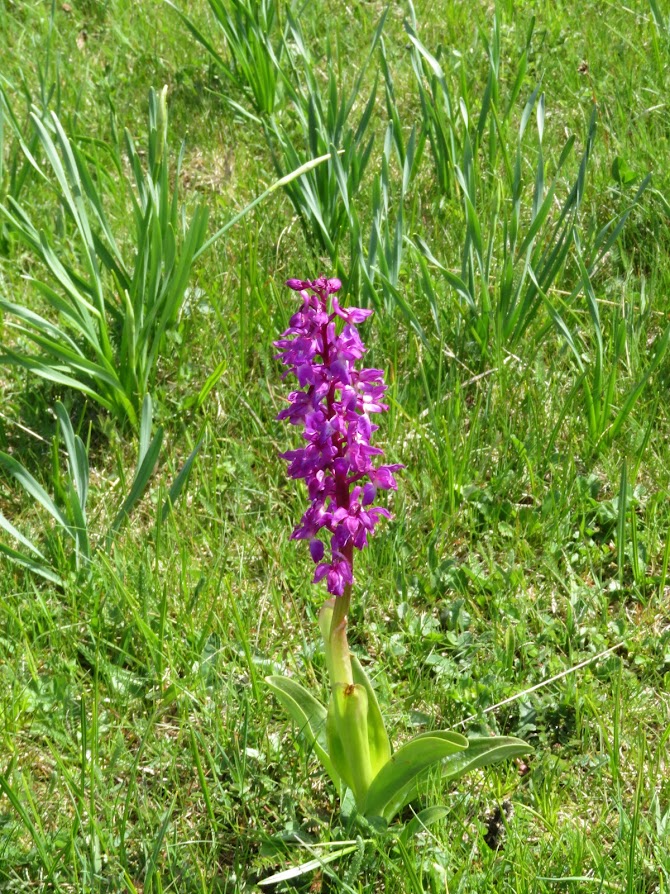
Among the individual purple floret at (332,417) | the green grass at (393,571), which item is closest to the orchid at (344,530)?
the individual purple floret at (332,417)

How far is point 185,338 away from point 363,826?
157 cm

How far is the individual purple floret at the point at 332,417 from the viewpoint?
4.57 feet

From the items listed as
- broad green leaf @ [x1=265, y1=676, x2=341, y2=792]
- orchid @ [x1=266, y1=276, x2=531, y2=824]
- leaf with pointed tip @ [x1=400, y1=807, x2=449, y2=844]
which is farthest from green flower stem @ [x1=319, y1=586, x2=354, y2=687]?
leaf with pointed tip @ [x1=400, y1=807, x2=449, y2=844]

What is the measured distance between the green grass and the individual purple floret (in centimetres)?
50

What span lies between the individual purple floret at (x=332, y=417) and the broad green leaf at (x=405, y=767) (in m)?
0.28

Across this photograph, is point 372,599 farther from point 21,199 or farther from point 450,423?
point 21,199

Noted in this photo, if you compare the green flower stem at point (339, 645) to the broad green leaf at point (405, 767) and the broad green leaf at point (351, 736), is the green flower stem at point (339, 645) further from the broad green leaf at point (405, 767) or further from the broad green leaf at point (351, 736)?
the broad green leaf at point (405, 767)

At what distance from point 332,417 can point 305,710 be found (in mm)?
610

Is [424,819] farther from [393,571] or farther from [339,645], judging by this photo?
[393,571]

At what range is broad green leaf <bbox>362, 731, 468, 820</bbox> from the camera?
1497 mm

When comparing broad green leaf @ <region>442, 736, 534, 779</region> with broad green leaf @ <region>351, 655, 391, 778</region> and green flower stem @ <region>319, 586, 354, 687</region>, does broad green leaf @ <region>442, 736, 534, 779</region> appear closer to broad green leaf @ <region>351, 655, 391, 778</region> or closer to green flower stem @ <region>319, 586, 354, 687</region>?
→ broad green leaf @ <region>351, 655, 391, 778</region>

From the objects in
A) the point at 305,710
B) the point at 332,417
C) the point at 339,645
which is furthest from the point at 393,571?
the point at 332,417

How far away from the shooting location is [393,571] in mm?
2174

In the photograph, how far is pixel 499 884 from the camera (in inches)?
62.7
